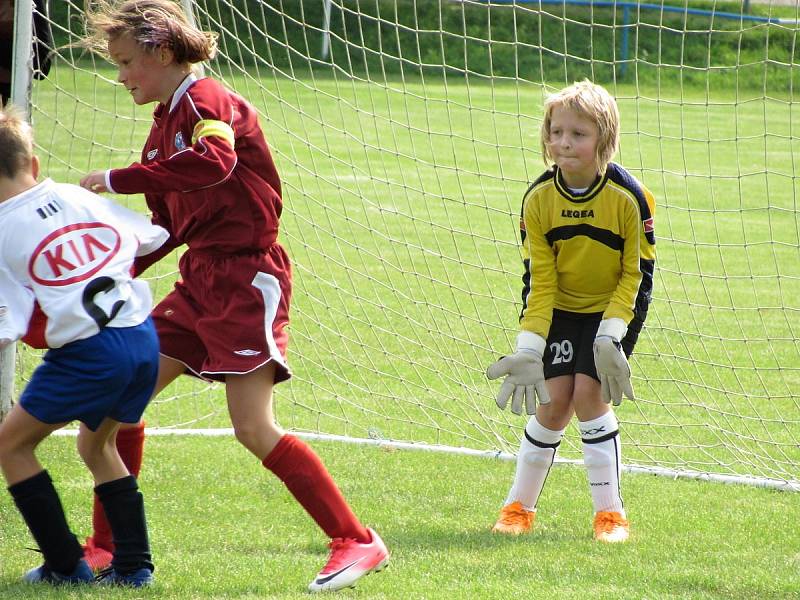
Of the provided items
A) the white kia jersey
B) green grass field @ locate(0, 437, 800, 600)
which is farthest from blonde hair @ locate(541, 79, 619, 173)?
the white kia jersey

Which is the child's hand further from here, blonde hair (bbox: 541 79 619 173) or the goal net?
blonde hair (bbox: 541 79 619 173)

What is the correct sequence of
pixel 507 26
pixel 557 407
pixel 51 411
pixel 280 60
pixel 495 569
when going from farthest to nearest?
pixel 507 26, pixel 280 60, pixel 557 407, pixel 495 569, pixel 51 411

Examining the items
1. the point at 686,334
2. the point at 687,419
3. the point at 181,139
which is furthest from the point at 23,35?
the point at 686,334

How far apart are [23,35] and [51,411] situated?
2.08 metres

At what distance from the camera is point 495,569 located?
3.45 meters

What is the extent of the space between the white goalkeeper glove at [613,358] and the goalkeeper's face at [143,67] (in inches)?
60.2

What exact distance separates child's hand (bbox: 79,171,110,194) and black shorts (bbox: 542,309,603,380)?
1627mm

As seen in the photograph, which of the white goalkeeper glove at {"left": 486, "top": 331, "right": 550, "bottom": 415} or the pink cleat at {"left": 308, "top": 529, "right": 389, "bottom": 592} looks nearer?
the pink cleat at {"left": 308, "top": 529, "right": 389, "bottom": 592}

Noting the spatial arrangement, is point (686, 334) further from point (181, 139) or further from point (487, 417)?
point (181, 139)

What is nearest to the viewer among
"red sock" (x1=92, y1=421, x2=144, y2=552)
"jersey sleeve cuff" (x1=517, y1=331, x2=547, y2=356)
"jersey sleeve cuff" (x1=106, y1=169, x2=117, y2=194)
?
"jersey sleeve cuff" (x1=106, y1=169, x2=117, y2=194)

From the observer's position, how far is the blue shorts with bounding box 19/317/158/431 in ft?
9.46

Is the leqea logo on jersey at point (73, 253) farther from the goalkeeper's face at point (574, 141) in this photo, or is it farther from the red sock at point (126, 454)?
the goalkeeper's face at point (574, 141)

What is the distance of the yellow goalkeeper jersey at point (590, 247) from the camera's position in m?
3.70

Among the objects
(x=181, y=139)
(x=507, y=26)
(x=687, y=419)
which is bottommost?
(x=507, y=26)
